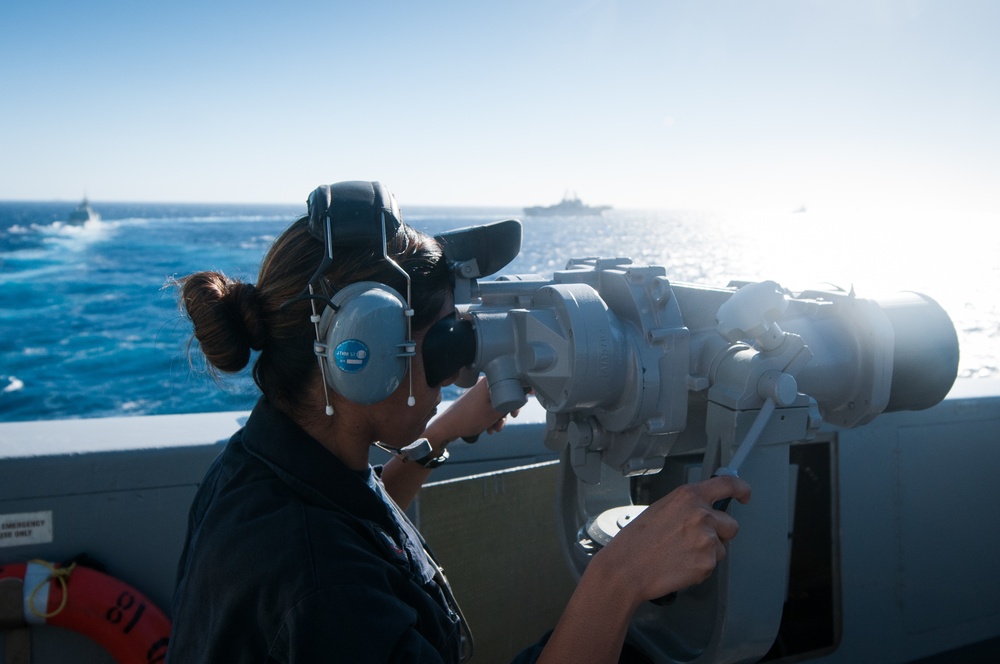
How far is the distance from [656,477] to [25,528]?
1.64m

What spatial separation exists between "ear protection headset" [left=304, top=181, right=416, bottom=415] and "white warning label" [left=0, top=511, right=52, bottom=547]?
1.28 metres

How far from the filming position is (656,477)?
180cm

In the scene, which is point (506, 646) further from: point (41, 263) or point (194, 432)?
point (41, 263)

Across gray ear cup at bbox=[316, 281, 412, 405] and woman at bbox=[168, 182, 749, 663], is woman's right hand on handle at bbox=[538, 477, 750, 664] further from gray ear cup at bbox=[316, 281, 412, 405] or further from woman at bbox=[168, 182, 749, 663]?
gray ear cup at bbox=[316, 281, 412, 405]

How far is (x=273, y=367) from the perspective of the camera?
4.29ft

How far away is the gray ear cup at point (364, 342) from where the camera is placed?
1124 mm

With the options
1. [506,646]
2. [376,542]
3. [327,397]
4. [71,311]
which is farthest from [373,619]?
[71,311]

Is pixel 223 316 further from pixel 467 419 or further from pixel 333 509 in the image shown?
pixel 467 419

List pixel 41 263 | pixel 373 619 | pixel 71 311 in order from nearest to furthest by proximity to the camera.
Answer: pixel 373 619
pixel 71 311
pixel 41 263

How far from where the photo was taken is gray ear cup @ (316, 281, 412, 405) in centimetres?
112

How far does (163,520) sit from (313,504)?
1165mm

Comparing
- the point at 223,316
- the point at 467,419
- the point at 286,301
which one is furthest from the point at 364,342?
the point at 467,419

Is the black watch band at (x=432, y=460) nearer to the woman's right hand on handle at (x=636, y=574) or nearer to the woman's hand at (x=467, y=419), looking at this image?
the woman's hand at (x=467, y=419)

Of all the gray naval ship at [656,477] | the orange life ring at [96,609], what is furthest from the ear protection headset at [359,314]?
the orange life ring at [96,609]
